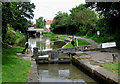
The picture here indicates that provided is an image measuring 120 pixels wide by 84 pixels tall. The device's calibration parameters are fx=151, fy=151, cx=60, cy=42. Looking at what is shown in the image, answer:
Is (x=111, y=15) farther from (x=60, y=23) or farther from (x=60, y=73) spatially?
(x=60, y=23)

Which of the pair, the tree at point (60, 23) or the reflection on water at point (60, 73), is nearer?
the reflection on water at point (60, 73)

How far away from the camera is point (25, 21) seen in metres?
21.3

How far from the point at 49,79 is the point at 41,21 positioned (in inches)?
3506

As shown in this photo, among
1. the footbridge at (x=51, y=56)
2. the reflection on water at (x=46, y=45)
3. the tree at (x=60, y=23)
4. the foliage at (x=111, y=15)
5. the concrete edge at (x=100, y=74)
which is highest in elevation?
the tree at (x=60, y=23)

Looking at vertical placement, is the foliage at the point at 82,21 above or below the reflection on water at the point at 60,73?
above

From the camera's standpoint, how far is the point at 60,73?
1083 cm

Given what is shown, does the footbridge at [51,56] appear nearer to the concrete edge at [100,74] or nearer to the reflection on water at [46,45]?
the concrete edge at [100,74]

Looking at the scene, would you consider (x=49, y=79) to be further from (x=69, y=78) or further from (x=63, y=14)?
(x=63, y=14)

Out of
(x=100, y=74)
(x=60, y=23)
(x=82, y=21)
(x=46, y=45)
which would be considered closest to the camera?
(x=100, y=74)

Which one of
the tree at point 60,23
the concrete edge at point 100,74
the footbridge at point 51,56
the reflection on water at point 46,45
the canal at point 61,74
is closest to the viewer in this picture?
the concrete edge at point 100,74

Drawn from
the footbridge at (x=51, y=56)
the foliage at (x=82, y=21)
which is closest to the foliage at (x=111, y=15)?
the footbridge at (x=51, y=56)

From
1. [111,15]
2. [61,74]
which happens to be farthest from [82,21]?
[61,74]

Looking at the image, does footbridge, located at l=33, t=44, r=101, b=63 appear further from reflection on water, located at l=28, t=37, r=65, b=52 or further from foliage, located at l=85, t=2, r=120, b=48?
reflection on water, located at l=28, t=37, r=65, b=52

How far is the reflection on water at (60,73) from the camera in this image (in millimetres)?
9433
